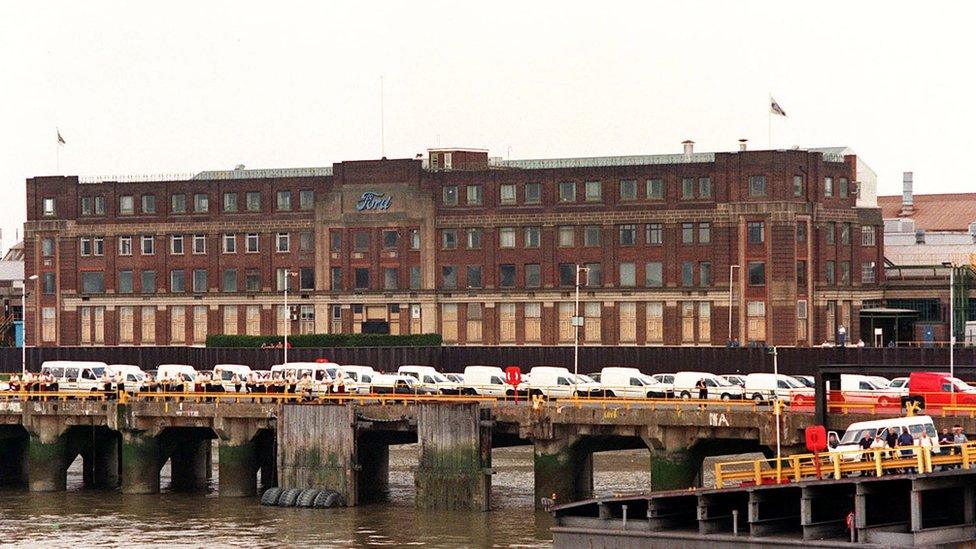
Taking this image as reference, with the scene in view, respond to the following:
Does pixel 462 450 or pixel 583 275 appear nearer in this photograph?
pixel 462 450

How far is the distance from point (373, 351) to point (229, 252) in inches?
758

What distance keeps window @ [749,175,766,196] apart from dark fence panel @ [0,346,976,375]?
13.6 metres

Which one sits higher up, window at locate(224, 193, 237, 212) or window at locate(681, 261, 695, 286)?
window at locate(224, 193, 237, 212)

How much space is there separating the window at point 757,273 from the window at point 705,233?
342cm

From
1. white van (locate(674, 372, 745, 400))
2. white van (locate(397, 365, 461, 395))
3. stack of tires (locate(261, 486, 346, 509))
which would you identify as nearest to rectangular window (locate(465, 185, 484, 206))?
white van (locate(397, 365, 461, 395))

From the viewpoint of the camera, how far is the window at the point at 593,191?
14525cm

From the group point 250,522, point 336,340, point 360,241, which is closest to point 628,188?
point 360,241

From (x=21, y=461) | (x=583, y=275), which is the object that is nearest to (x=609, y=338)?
(x=583, y=275)

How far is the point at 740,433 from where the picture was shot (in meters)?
77.1

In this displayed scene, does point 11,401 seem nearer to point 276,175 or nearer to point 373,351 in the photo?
point 373,351

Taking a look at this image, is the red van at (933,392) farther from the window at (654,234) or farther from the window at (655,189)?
the window at (654,234)

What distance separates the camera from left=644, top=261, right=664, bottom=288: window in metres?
145

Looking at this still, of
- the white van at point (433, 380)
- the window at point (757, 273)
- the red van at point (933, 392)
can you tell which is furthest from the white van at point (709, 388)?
the window at point (757, 273)

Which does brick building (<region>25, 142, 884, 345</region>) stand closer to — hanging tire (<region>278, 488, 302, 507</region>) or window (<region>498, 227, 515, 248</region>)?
window (<region>498, 227, 515, 248</region>)
